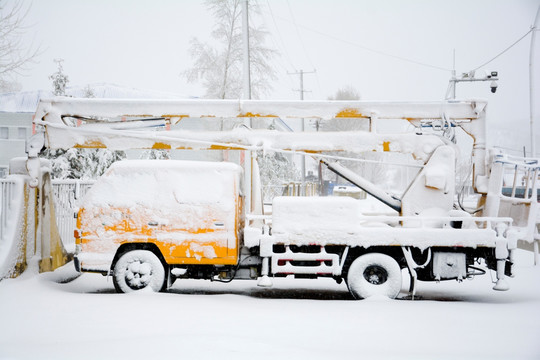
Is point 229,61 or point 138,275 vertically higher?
point 229,61

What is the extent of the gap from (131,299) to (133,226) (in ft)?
3.87

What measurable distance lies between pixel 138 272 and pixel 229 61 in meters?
15.5

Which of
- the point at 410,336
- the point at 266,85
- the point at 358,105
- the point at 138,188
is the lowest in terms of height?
the point at 410,336

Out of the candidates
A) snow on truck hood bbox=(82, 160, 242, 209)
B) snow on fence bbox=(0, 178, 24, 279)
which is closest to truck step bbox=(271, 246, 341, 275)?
snow on truck hood bbox=(82, 160, 242, 209)

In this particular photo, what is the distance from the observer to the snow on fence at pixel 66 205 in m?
11.0

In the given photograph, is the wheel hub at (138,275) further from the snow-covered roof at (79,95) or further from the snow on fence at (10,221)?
the snow-covered roof at (79,95)

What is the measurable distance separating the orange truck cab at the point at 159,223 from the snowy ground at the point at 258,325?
56cm

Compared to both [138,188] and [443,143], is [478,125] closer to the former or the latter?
[443,143]

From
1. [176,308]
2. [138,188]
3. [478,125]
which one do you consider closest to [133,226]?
[138,188]

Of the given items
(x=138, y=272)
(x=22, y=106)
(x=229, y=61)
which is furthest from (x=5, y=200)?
(x=22, y=106)

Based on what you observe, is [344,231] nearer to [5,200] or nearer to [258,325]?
[258,325]

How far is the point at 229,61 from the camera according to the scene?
21969 mm

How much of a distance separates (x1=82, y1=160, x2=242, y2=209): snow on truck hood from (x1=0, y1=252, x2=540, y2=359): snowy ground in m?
1.36

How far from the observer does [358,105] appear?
865 cm
